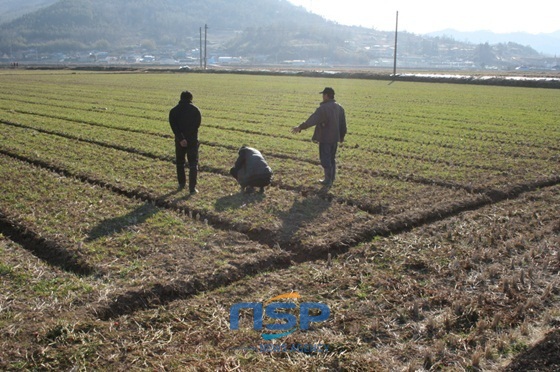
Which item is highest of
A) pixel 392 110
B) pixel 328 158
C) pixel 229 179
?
pixel 392 110

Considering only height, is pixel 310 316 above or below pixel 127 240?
below

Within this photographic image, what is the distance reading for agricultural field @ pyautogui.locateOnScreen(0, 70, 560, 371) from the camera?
18.1 ft

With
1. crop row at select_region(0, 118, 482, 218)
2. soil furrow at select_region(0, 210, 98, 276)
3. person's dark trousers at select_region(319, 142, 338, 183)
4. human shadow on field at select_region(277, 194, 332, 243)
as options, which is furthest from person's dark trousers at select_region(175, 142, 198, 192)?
soil furrow at select_region(0, 210, 98, 276)

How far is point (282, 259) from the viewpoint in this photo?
25.8ft

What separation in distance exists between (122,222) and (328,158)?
458 cm

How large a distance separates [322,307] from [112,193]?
618 cm

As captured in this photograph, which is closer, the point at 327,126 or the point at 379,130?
the point at 327,126

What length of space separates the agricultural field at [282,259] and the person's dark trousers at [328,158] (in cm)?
33

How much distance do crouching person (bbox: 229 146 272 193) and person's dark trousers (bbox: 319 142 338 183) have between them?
1.39 metres

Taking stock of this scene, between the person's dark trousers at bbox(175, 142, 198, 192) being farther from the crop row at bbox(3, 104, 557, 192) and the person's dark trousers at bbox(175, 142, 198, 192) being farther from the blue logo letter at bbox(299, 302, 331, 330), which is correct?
the blue logo letter at bbox(299, 302, 331, 330)

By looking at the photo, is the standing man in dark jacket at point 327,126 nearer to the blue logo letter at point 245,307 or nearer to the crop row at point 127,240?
the crop row at point 127,240

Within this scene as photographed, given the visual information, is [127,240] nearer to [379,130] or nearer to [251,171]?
[251,171]

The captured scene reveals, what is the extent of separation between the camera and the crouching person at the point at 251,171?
11031 mm

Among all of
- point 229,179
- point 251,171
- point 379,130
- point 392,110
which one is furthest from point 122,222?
point 392,110
